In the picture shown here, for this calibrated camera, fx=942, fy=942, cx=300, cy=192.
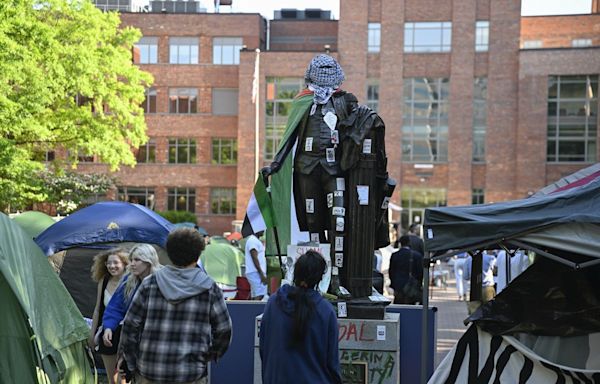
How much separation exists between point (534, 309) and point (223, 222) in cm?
5327

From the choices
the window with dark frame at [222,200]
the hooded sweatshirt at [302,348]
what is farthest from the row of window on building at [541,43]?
the hooded sweatshirt at [302,348]

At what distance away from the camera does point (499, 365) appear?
26.7 ft

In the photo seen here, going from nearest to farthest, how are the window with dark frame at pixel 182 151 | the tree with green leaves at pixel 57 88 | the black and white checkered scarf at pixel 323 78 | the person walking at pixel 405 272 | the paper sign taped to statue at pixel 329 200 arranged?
the paper sign taped to statue at pixel 329 200, the black and white checkered scarf at pixel 323 78, the person walking at pixel 405 272, the tree with green leaves at pixel 57 88, the window with dark frame at pixel 182 151

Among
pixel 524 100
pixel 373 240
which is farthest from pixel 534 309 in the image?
pixel 524 100

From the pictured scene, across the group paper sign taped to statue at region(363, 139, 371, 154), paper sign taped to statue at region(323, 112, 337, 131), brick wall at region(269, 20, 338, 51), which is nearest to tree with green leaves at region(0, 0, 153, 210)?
paper sign taped to statue at region(323, 112, 337, 131)

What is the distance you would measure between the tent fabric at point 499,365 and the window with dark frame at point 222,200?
52967 millimetres

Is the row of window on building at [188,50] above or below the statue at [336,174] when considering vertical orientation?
above

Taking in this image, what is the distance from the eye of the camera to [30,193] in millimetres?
28234

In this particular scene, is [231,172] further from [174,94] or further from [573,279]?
[573,279]

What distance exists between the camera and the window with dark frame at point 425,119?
5844cm

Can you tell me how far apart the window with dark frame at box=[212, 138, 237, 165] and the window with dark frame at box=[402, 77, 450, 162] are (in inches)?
438

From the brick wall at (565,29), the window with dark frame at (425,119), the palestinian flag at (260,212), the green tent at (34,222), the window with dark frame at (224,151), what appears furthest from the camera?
the brick wall at (565,29)

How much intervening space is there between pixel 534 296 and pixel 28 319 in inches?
175

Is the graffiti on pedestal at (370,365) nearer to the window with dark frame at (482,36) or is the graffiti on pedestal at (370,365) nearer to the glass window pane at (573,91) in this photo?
the glass window pane at (573,91)
